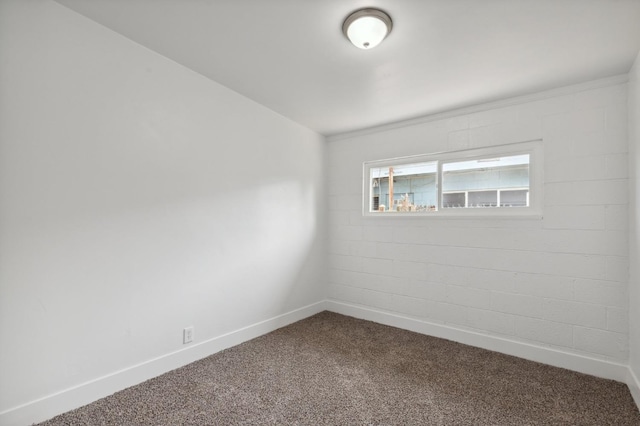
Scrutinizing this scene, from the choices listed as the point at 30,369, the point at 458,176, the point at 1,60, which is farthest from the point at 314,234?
the point at 1,60

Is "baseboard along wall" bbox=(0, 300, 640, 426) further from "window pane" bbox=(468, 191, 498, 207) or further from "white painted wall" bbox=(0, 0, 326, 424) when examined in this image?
"window pane" bbox=(468, 191, 498, 207)

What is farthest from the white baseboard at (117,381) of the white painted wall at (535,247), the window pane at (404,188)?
the window pane at (404,188)

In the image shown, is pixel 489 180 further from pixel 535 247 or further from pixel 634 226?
pixel 634 226

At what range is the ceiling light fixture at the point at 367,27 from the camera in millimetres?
1693

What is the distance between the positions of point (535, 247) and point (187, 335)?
3010 millimetres

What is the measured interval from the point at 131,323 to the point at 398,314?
2577mm

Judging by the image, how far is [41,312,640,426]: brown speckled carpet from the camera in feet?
5.91

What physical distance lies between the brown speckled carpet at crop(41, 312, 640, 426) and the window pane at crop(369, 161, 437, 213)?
4.92 feet

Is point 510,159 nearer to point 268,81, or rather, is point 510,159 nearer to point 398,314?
point 398,314

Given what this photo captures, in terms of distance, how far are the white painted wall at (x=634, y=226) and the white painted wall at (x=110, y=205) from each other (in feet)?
9.58

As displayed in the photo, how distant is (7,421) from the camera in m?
1.57

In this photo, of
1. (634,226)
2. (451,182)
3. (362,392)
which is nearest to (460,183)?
(451,182)

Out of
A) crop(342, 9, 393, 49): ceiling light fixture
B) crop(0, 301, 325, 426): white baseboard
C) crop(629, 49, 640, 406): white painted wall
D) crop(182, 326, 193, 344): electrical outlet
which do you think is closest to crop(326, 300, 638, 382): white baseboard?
crop(629, 49, 640, 406): white painted wall

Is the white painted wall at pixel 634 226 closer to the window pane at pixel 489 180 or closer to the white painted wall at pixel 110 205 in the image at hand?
the window pane at pixel 489 180
